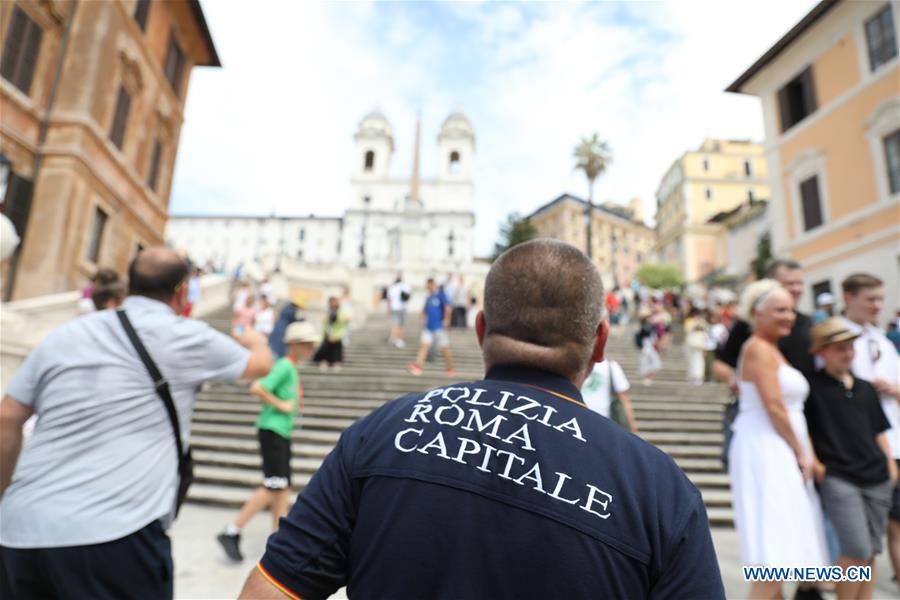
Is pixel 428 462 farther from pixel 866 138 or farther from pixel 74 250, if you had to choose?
pixel 866 138

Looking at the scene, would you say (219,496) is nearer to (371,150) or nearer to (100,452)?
(100,452)

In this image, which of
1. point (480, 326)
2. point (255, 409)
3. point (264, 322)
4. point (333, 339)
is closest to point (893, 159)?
point (333, 339)

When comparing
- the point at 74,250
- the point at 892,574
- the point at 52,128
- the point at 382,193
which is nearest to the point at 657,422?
the point at 892,574

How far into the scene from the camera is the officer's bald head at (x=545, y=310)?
131 centimetres

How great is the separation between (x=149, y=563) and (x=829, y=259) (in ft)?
69.0

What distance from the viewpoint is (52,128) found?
559 inches

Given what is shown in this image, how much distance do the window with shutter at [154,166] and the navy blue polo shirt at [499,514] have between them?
21.9 metres

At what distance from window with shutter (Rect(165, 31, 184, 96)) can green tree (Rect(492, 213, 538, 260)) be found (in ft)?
108

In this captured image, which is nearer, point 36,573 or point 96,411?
point 36,573

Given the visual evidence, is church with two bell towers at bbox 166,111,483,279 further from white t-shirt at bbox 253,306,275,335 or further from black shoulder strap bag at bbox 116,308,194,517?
black shoulder strap bag at bbox 116,308,194,517

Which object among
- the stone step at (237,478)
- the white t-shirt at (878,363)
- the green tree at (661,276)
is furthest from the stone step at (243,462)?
the green tree at (661,276)

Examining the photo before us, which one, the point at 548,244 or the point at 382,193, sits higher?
the point at 382,193

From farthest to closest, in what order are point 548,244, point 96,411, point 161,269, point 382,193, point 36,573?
point 382,193
point 161,269
point 96,411
point 36,573
point 548,244

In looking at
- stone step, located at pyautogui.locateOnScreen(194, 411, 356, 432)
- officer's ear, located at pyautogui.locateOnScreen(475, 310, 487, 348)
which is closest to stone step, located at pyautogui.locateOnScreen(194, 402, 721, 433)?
stone step, located at pyautogui.locateOnScreen(194, 411, 356, 432)
